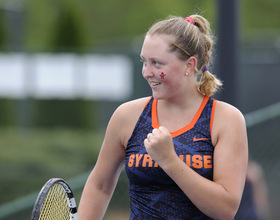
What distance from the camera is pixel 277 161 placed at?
19.3 ft

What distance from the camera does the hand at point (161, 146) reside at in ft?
7.74

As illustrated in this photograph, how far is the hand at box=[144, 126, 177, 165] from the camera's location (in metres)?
2.36

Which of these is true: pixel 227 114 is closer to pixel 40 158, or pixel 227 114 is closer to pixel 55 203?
pixel 55 203

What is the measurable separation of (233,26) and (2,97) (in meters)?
11.8

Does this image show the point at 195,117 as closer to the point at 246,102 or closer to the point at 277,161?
the point at 277,161

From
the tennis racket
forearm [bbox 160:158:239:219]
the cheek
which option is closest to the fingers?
forearm [bbox 160:158:239:219]

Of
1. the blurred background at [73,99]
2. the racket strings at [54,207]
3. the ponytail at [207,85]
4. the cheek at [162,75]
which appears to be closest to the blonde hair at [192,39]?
the ponytail at [207,85]

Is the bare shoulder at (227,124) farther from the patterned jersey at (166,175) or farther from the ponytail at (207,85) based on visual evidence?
the ponytail at (207,85)

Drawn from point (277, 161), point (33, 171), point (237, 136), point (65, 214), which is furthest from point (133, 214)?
point (33, 171)

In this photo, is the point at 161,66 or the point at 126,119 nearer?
the point at 161,66

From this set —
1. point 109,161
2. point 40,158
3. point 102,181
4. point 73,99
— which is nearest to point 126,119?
point 109,161

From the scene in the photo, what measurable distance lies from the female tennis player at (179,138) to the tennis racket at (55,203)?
0.74ft

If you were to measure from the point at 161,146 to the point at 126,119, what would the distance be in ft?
1.10

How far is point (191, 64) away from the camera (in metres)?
2.59
